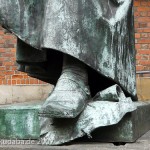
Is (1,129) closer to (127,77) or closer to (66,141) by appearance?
(66,141)

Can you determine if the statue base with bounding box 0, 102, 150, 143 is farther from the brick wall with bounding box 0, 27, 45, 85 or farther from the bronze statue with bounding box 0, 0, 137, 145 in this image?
the brick wall with bounding box 0, 27, 45, 85

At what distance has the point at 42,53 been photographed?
7.09 ft

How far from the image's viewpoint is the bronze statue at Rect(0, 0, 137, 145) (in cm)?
189

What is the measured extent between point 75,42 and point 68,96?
216mm

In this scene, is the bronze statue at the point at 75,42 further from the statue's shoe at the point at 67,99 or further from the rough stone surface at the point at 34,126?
the rough stone surface at the point at 34,126

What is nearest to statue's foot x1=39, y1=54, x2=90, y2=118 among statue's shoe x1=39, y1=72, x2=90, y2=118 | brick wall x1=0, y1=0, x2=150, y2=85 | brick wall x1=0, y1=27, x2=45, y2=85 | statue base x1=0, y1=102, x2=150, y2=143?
statue's shoe x1=39, y1=72, x2=90, y2=118

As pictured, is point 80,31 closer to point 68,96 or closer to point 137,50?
point 68,96

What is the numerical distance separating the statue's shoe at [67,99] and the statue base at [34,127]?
0.15 metres

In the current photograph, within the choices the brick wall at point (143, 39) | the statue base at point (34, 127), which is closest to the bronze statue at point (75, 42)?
the statue base at point (34, 127)

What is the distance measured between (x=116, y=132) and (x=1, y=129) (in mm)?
510

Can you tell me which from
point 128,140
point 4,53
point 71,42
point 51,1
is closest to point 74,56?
point 71,42

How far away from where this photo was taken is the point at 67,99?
183cm

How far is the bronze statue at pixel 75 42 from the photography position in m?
1.89

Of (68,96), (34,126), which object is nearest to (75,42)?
(68,96)
